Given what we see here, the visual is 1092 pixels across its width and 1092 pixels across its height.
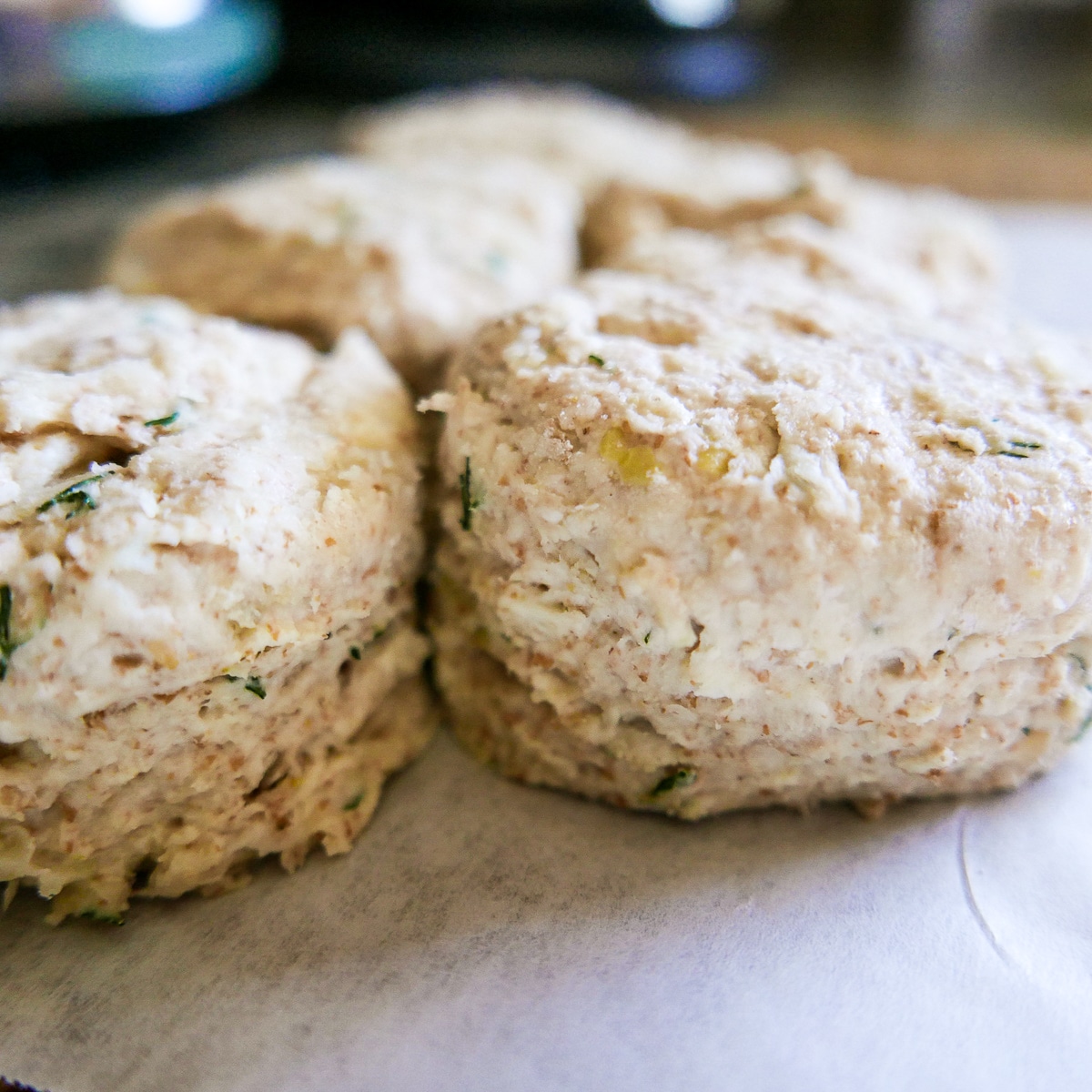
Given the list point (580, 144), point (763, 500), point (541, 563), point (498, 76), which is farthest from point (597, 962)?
point (498, 76)

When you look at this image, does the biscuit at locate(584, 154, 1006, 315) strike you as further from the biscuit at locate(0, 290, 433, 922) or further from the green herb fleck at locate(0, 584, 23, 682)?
the green herb fleck at locate(0, 584, 23, 682)

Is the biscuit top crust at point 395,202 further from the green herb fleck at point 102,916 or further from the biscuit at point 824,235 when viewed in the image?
the green herb fleck at point 102,916

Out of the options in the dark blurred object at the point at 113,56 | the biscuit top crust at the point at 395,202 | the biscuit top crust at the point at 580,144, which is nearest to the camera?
the biscuit top crust at the point at 395,202

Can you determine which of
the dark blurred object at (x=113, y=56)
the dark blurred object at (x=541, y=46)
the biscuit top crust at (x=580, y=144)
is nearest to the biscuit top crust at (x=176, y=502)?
the biscuit top crust at (x=580, y=144)

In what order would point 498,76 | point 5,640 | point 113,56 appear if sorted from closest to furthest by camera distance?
point 5,640 → point 113,56 → point 498,76

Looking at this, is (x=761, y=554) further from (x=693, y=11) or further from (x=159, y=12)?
(x=693, y=11)

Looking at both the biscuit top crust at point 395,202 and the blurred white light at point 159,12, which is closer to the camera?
the biscuit top crust at point 395,202

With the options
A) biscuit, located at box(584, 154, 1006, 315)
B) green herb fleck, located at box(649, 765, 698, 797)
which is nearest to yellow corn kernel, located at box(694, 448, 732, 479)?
green herb fleck, located at box(649, 765, 698, 797)
